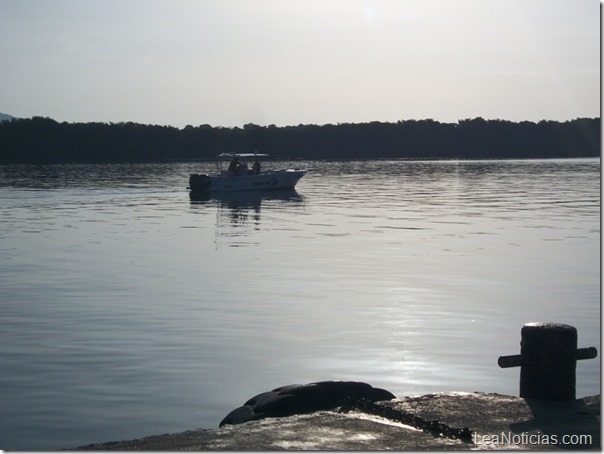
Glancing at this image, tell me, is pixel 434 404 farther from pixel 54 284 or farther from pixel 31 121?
pixel 31 121

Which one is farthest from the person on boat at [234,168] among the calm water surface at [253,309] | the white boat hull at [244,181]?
the calm water surface at [253,309]

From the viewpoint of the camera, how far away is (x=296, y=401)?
966 centimetres

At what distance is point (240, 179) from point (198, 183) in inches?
143

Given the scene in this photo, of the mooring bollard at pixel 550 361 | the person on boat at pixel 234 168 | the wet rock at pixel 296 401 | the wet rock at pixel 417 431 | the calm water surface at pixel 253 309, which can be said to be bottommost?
the calm water surface at pixel 253 309

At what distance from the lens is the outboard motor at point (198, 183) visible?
57406 millimetres

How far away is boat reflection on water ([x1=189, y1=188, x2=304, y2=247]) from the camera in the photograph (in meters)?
32.6

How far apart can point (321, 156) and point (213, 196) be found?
120 meters

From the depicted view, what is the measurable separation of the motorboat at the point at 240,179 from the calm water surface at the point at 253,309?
20.1 m

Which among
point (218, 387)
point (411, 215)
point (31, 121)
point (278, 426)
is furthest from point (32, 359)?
point (31, 121)

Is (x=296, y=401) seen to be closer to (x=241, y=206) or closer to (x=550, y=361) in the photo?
(x=550, y=361)

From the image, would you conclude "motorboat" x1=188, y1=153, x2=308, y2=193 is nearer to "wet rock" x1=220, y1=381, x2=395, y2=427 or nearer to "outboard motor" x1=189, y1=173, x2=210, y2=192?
"outboard motor" x1=189, y1=173, x2=210, y2=192

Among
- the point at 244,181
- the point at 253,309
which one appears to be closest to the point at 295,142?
the point at 244,181

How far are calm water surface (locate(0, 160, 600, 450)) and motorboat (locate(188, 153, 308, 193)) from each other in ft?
66.0

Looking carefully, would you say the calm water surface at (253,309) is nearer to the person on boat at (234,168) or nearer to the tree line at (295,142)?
the person on boat at (234,168)
